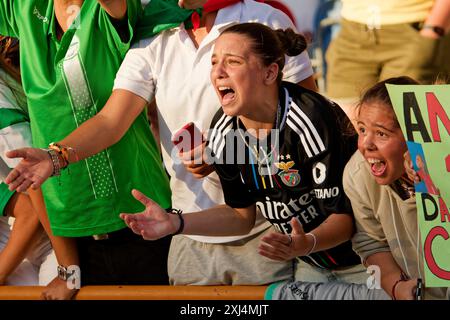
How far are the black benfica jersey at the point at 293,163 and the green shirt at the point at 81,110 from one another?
0.29 meters

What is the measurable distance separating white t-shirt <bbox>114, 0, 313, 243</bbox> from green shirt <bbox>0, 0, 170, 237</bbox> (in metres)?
0.08

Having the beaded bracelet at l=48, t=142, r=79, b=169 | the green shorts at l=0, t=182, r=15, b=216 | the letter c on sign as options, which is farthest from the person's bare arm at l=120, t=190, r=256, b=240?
the green shorts at l=0, t=182, r=15, b=216

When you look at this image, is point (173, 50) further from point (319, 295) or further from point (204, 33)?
point (319, 295)

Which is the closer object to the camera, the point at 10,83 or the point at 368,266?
the point at 368,266

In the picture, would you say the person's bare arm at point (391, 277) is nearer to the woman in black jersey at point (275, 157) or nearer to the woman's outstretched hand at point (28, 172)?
the woman in black jersey at point (275, 157)

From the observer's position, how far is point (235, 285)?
3.35 m

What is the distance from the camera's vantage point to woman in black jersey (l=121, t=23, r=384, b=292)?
3.12 meters

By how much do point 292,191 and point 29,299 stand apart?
88cm

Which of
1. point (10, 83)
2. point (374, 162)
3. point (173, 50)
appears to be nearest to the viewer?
point (374, 162)

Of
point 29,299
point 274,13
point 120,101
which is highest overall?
point 274,13

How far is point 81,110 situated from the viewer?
11.2 ft

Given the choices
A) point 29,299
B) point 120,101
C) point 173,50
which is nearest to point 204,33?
point 173,50

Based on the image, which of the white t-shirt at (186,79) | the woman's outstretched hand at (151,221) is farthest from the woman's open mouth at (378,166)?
the woman's outstretched hand at (151,221)

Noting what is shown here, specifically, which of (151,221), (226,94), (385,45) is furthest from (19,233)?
(385,45)
